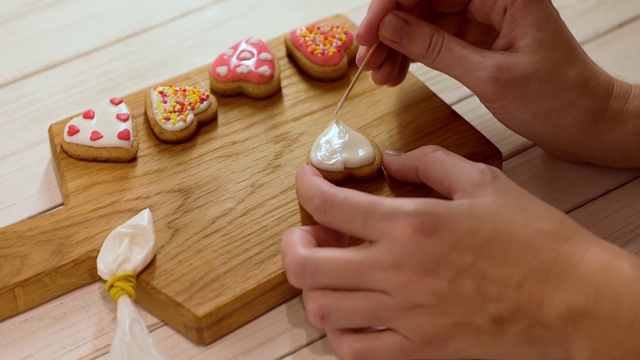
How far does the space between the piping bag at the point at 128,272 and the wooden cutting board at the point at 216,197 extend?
0.02 metres

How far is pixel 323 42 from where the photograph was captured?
1.41m

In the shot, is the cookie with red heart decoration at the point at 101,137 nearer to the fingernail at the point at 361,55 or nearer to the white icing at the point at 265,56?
the white icing at the point at 265,56

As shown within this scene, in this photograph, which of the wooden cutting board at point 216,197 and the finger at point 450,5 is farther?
the finger at point 450,5

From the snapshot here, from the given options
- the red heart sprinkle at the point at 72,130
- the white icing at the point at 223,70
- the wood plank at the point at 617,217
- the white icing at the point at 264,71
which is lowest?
the wood plank at the point at 617,217

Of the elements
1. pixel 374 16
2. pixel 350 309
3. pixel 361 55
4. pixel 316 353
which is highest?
pixel 374 16

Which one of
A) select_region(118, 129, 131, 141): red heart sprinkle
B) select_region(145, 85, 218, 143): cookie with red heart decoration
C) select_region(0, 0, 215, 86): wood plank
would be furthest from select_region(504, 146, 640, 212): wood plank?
select_region(0, 0, 215, 86): wood plank

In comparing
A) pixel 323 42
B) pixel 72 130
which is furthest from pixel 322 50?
pixel 72 130

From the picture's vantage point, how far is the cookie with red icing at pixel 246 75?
1.35 metres

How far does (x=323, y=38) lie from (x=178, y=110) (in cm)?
32

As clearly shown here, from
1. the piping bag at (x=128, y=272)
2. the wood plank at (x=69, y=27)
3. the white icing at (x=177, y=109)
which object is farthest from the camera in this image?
the wood plank at (x=69, y=27)

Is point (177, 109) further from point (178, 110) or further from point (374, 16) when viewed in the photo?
point (374, 16)

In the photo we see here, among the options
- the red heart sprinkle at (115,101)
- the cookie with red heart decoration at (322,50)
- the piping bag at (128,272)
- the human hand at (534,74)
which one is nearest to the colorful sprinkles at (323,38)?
the cookie with red heart decoration at (322,50)

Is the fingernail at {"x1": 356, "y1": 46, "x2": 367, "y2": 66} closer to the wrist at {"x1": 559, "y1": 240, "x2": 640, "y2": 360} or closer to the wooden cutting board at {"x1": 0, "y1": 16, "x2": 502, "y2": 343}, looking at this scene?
the wooden cutting board at {"x1": 0, "y1": 16, "x2": 502, "y2": 343}

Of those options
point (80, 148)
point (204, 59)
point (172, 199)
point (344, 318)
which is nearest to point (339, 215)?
point (344, 318)
